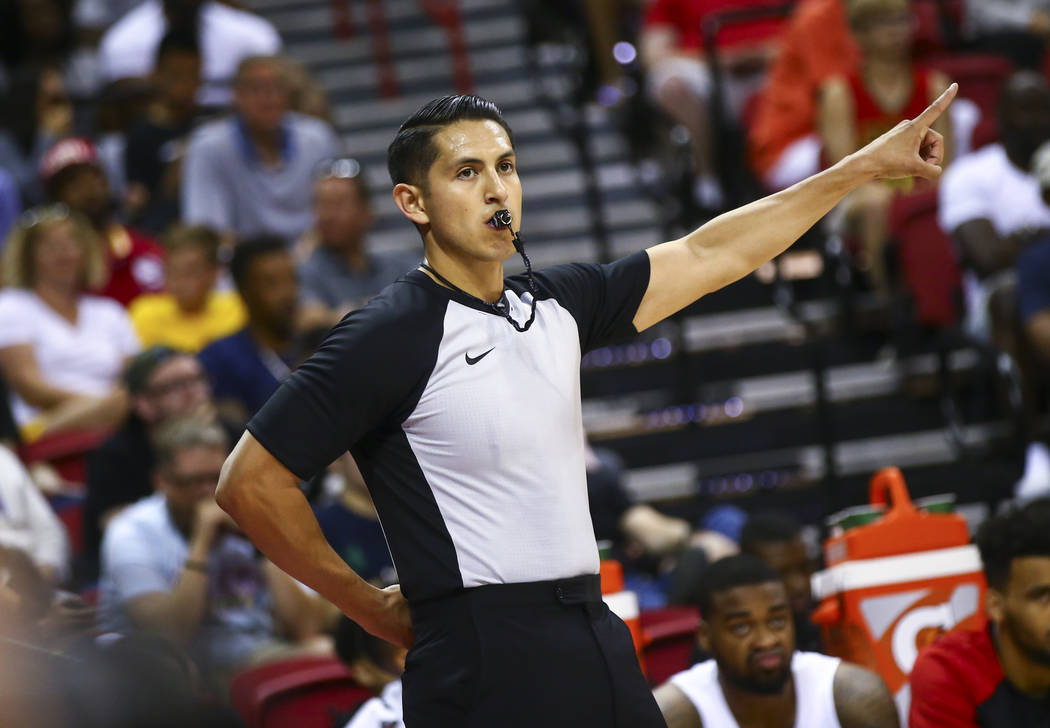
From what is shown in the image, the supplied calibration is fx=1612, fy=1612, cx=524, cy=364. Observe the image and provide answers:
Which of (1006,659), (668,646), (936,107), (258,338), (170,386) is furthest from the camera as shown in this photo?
(258,338)

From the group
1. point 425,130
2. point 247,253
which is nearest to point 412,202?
point 425,130

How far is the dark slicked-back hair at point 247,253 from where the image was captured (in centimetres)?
659

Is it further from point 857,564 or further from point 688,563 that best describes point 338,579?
point 688,563

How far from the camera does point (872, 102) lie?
23.8ft

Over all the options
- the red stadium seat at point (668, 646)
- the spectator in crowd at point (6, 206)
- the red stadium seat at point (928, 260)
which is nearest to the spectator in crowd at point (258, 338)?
the spectator in crowd at point (6, 206)

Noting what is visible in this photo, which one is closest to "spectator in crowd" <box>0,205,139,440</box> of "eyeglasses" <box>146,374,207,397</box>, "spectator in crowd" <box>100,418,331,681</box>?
"eyeglasses" <box>146,374,207,397</box>

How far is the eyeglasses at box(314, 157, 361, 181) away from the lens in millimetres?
7220

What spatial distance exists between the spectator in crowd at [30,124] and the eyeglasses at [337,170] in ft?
5.67

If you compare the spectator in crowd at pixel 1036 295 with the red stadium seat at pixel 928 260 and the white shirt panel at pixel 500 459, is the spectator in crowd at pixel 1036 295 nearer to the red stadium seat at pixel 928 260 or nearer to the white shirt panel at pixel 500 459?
the red stadium seat at pixel 928 260

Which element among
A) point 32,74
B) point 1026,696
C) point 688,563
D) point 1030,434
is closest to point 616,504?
point 688,563

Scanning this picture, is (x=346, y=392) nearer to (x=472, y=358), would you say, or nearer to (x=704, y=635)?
(x=472, y=358)

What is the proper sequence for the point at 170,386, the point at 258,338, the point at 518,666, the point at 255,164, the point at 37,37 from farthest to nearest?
the point at 37,37 → the point at 255,164 → the point at 258,338 → the point at 170,386 → the point at 518,666

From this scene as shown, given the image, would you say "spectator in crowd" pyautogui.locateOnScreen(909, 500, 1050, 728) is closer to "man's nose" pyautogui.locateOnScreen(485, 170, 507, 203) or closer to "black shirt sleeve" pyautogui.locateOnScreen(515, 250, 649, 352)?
"black shirt sleeve" pyautogui.locateOnScreen(515, 250, 649, 352)

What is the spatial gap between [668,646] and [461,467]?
2.18 metres
